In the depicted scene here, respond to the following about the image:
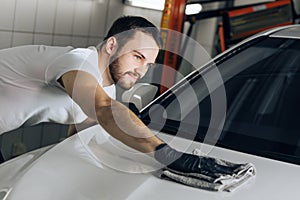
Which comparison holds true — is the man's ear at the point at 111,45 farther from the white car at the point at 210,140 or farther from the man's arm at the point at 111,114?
the white car at the point at 210,140

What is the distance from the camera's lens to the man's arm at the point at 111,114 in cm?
170

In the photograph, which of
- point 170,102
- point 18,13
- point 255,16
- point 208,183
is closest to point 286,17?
point 255,16

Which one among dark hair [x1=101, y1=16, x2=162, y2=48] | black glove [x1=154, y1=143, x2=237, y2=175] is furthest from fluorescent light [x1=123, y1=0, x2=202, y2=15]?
black glove [x1=154, y1=143, x2=237, y2=175]

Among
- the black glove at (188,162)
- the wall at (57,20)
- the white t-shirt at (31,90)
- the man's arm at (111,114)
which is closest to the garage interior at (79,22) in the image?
the wall at (57,20)

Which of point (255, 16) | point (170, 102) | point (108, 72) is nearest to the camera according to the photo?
point (108, 72)

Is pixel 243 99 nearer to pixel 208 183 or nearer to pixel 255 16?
pixel 208 183

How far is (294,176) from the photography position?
5.55 ft

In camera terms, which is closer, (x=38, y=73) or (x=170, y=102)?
(x=38, y=73)

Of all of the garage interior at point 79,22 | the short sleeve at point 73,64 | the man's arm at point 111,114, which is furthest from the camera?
the garage interior at point 79,22

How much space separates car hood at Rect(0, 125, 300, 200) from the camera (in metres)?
1.51

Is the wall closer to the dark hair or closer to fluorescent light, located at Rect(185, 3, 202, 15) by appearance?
fluorescent light, located at Rect(185, 3, 202, 15)

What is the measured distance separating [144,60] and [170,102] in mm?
453

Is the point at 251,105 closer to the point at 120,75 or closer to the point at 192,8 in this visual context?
the point at 120,75

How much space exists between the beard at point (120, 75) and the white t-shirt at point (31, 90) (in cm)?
13
